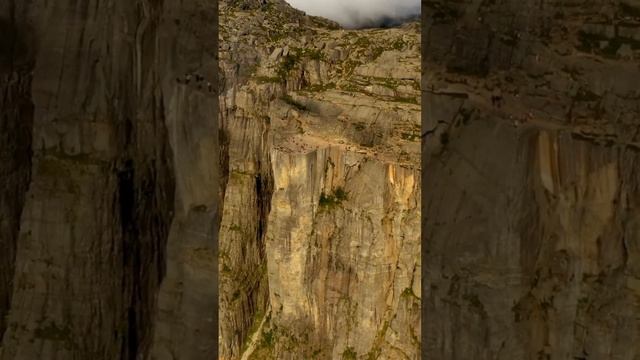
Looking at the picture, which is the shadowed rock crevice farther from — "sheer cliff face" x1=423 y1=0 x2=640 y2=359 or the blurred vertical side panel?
"sheer cliff face" x1=423 y1=0 x2=640 y2=359

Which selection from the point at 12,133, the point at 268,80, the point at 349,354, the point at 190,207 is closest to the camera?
the point at 12,133

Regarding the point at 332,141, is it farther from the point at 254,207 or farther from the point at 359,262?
the point at 254,207

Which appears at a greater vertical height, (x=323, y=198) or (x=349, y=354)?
(x=323, y=198)

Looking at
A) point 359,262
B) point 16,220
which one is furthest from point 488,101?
point 359,262

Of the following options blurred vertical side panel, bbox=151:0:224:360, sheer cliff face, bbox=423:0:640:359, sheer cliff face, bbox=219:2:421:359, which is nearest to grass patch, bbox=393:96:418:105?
sheer cliff face, bbox=219:2:421:359

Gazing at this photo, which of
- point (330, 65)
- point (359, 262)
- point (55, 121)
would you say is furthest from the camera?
point (330, 65)

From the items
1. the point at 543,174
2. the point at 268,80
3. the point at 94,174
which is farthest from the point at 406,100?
the point at 94,174

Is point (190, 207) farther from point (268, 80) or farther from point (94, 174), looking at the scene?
point (268, 80)
